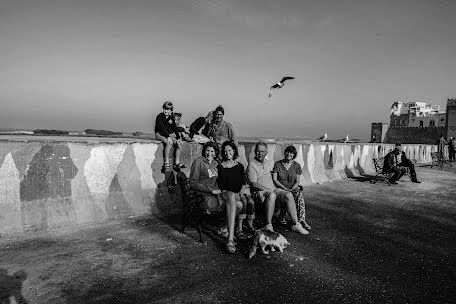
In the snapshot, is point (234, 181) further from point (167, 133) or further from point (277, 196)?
point (167, 133)

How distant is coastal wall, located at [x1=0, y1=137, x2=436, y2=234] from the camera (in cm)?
482

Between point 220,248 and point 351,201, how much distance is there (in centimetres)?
502

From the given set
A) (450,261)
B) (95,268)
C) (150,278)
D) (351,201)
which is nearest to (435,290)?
(450,261)

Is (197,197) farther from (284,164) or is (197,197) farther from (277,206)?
(284,164)

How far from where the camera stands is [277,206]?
223 inches

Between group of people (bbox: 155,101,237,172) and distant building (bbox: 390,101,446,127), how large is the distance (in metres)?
102

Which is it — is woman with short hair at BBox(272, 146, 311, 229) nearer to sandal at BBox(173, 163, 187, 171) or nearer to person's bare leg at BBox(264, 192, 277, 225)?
person's bare leg at BBox(264, 192, 277, 225)

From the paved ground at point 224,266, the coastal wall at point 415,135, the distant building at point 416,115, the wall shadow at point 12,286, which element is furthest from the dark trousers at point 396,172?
the distant building at point 416,115

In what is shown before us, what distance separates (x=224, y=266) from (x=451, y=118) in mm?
73708

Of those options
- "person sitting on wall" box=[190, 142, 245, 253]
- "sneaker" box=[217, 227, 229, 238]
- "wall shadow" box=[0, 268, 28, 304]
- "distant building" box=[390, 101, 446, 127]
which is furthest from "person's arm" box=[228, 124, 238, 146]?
"distant building" box=[390, 101, 446, 127]

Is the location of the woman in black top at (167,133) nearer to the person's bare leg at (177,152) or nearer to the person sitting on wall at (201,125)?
the person's bare leg at (177,152)

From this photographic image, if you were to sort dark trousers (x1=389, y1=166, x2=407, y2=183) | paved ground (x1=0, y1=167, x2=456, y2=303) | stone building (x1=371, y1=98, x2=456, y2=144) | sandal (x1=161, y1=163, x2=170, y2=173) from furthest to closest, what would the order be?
1. stone building (x1=371, y1=98, x2=456, y2=144)
2. dark trousers (x1=389, y1=166, x2=407, y2=183)
3. sandal (x1=161, y1=163, x2=170, y2=173)
4. paved ground (x1=0, y1=167, x2=456, y2=303)

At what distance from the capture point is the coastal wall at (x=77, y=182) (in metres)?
4.82

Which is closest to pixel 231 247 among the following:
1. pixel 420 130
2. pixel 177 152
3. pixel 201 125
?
pixel 177 152
